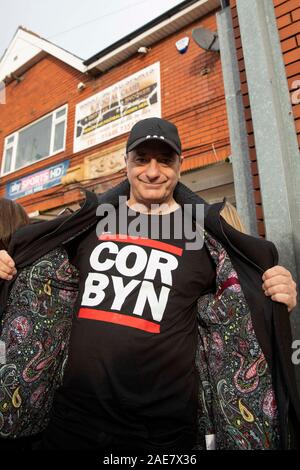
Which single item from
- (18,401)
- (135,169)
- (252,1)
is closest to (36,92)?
(252,1)

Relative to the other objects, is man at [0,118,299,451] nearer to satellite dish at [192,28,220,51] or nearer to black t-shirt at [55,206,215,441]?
black t-shirt at [55,206,215,441]

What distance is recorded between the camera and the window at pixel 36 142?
8633mm

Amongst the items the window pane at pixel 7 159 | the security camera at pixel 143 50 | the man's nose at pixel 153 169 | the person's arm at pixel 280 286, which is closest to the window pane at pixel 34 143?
the window pane at pixel 7 159

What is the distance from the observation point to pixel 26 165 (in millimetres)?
9289

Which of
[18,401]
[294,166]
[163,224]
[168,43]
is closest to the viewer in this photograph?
[18,401]

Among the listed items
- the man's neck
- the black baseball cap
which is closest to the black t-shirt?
the man's neck

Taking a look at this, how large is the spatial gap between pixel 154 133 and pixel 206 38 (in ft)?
15.2

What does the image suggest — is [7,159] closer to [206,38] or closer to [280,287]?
[206,38]

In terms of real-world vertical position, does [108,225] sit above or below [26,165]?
below

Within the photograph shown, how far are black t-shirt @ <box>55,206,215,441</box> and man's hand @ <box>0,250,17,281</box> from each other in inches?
14.4

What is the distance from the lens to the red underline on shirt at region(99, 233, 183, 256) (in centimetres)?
179

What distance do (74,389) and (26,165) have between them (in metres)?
8.84

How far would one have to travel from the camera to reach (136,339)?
1556 mm

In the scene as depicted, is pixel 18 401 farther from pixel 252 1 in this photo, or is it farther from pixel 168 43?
pixel 168 43
